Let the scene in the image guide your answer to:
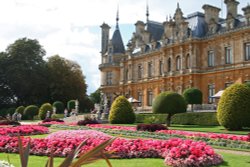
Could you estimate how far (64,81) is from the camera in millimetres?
53625

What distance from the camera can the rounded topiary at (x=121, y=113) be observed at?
27.9 meters

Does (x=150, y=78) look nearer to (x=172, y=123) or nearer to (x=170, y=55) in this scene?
(x=170, y=55)

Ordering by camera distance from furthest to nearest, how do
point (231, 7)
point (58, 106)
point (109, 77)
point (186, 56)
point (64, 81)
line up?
point (109, 77) → point (64, 81) → point (58, 106) → point (186, 56) → point (231, 7)

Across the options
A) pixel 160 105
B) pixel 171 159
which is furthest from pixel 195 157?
pixel 160 105

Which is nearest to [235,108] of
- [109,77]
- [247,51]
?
[247,51]

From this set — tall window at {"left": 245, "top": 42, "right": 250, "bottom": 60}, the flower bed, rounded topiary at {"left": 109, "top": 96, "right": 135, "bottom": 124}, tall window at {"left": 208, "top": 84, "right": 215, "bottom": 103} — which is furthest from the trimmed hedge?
the flower bed

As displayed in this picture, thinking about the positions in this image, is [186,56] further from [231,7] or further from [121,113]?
[121,113]

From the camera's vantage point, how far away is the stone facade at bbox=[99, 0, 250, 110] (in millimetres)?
34531

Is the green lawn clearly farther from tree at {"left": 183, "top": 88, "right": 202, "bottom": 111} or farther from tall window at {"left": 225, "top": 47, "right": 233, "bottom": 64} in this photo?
tall window at {"left": 225, "top": 47, "right": 233, "bottom": 64}

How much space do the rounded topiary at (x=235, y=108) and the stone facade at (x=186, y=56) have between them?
13.1 metres

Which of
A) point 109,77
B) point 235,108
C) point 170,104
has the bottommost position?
point 235,108

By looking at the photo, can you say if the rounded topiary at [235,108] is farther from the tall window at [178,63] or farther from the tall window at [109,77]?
the tall window at [109,77]

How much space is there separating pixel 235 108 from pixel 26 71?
37.8 meters

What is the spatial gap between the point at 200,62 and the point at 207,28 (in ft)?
13.4
